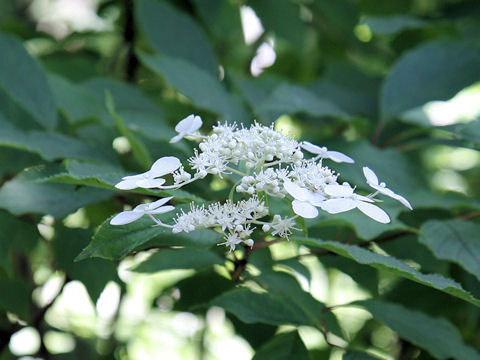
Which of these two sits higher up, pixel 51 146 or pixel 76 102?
pixel 76 102

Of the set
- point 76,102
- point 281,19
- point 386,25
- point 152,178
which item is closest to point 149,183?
point 152,178

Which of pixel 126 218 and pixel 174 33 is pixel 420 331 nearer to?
pixel 126 218

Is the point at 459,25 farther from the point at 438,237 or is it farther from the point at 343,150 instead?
the point at 438,237

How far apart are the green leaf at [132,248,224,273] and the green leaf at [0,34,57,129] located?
11.9 inches

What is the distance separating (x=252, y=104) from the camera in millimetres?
1136

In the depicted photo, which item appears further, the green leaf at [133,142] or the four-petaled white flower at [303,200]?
the green leaf at [133,142]

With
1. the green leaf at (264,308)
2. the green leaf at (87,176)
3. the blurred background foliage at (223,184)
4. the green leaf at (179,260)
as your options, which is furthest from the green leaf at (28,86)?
the green leaf at (264,308)

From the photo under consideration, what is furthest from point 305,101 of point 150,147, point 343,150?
point 150,147

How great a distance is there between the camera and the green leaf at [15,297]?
3.54 feet

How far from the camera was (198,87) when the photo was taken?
1.10 metres

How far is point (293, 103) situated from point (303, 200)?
1.53 feet

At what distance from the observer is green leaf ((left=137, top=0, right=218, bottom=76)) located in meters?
1.30

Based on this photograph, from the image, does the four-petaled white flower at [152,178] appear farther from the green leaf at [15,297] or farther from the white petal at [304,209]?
the green leaf at [15,297]

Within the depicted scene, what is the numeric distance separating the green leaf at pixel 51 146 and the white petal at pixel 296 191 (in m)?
0.42
